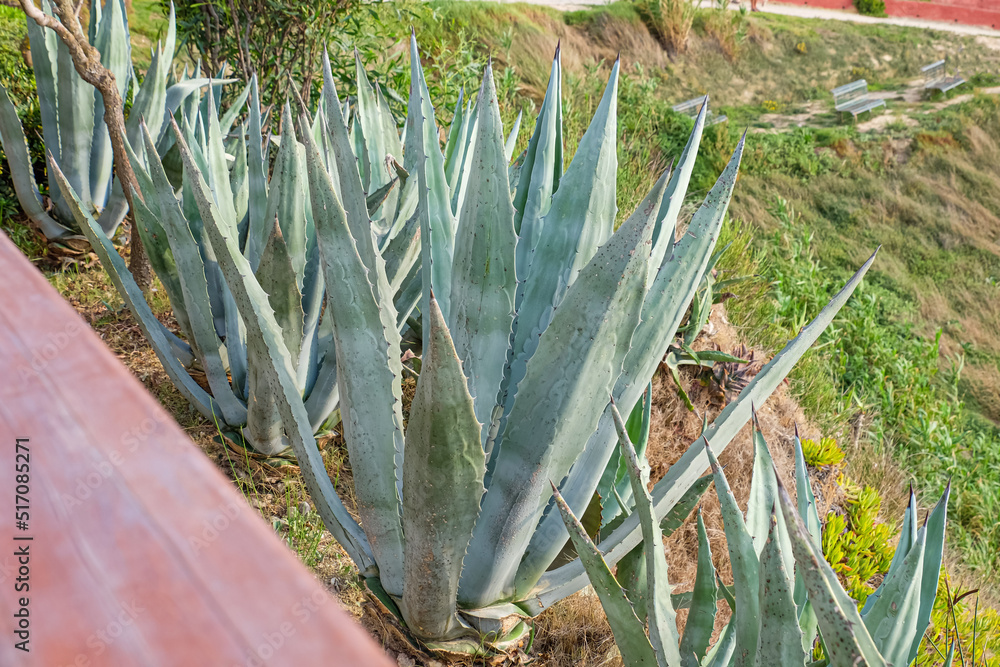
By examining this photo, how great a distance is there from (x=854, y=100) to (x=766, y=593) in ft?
55.8

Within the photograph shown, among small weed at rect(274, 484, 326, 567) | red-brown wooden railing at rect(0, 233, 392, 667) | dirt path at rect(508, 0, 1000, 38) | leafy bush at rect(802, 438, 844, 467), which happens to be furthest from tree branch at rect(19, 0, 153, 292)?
dirt path at rect(508, 0, 1000, 38)

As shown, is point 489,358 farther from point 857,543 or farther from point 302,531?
point 857,543

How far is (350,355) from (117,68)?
2.34 metres

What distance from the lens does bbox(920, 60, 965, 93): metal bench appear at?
16.2 metres

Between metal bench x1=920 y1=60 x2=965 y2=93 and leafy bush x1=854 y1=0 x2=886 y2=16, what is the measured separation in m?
2.77

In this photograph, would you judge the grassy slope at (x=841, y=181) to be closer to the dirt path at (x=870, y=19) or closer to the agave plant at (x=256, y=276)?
the dirt path at (x=870, y=19)

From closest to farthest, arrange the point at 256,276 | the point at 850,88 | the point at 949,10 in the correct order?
1. the point at 256,276
2. the point at 850,88
3. the point at 949,10

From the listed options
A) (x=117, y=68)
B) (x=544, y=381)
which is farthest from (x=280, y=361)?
(x=117, y=68)

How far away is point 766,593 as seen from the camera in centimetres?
94

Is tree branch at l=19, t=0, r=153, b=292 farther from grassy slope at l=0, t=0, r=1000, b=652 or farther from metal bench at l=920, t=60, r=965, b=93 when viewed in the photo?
metal bench at l=920, t=60, r=965, b=93

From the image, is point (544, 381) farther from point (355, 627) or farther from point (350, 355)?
point (355, 627)

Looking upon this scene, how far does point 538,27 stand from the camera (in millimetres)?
9758

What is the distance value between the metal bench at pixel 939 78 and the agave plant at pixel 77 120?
18746mm

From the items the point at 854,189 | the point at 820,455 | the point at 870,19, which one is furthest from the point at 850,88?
the point at 820,455
